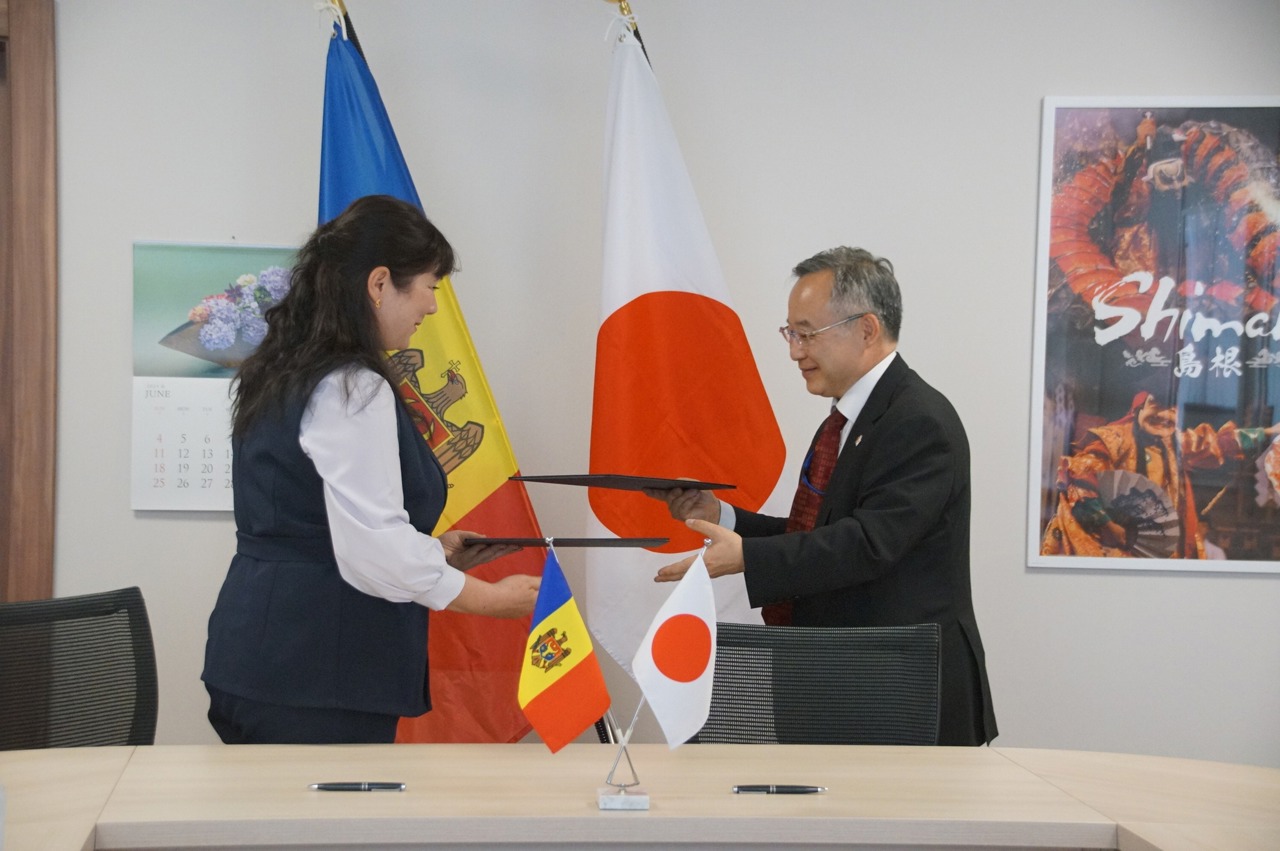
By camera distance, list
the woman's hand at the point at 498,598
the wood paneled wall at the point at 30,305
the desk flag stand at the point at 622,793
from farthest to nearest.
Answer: the wood paneled wall at the point at 30,305 → the woman's hand at the point at 498,598 → the desk flag stand at the point at 622,793

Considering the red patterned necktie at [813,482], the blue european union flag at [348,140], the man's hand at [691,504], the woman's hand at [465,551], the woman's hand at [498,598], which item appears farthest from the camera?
the blue european union flag at [348,140]

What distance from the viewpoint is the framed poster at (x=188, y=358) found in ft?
9.53

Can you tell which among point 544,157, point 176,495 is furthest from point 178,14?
point 176,495

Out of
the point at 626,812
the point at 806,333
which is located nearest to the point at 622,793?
the point at 626,812

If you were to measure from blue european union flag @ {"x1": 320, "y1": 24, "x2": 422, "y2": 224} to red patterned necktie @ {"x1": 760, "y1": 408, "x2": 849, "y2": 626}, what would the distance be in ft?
3.95

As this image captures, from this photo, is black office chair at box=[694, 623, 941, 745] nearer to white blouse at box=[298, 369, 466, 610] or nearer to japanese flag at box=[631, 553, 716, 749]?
japanese flag at box=[631, 553, 716, 749]

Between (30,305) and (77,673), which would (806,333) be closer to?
(77,673)

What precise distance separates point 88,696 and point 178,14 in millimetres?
1926

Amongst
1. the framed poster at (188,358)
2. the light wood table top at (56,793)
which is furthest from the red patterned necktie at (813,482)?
the framed poster at (188,358)

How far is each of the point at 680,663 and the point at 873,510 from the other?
77 centimetres

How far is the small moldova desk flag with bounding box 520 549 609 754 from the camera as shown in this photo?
1469mm

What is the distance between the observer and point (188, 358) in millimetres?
2918

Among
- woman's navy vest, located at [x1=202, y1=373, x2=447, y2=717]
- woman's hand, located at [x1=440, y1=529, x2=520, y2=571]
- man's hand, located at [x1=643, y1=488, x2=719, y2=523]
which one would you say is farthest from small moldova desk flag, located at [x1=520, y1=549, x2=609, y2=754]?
man's hand, located at [x1=643, y1=488, x2=719, y2=523]

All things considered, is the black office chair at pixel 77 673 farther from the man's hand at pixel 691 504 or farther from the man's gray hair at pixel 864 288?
the man's gray hair at pixel 864 288
